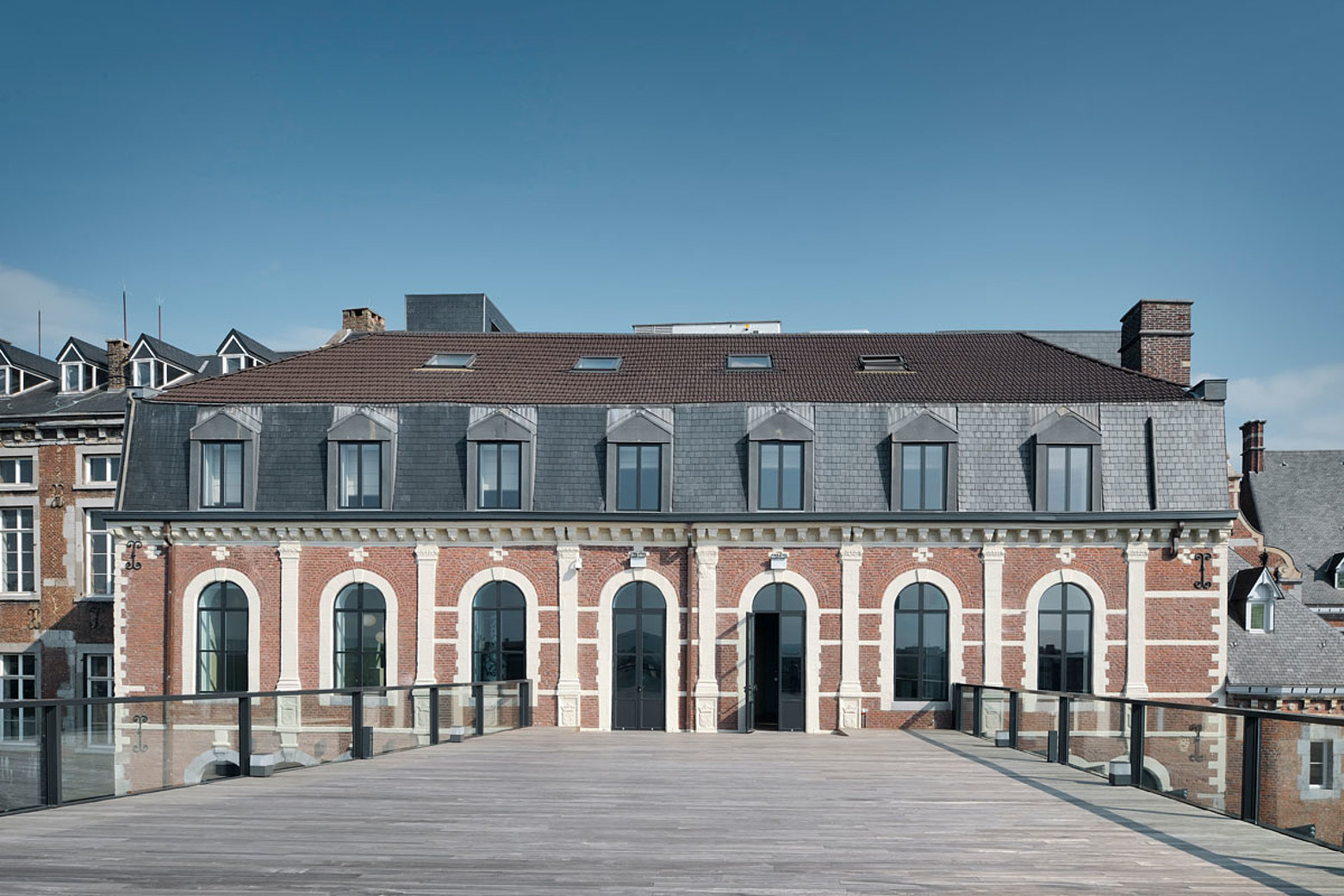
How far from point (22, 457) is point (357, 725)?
63.0ft

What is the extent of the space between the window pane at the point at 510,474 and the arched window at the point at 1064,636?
36.0 feet

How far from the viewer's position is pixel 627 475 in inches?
763

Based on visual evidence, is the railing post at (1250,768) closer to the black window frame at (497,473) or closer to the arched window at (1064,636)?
the arched window at (1064,636)

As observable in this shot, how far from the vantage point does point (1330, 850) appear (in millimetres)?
6727

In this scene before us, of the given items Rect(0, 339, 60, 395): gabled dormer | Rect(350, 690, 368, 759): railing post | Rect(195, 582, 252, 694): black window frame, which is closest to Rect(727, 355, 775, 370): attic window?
Rect(195, 582, 252, 694): black window frame

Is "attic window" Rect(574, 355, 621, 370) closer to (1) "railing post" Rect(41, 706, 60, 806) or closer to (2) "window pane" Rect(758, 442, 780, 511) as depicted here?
(2) "window pane" Rect(758, 442, 780, 511)

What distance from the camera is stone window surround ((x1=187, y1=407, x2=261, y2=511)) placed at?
64.1ft

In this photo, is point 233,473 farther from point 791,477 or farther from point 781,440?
point 791,477

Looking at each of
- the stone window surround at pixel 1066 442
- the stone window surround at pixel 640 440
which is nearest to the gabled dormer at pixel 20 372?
the stone window surround at pixel 640 440

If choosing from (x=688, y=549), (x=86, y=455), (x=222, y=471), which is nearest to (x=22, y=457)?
(x=86, y=455)

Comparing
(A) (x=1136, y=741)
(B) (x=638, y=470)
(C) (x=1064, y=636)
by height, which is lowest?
(C) (x=1064, y=636)

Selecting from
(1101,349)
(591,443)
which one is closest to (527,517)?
(591,443)

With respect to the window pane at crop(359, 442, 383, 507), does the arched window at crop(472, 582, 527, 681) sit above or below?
below

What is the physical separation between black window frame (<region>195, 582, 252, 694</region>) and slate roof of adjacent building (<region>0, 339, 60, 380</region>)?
1276cm
